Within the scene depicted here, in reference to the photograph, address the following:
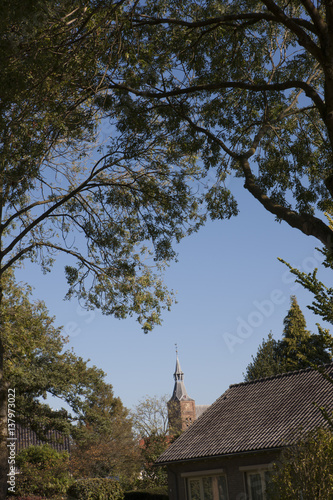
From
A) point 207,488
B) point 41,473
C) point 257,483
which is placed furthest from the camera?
point 41,473

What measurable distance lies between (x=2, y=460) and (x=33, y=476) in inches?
664

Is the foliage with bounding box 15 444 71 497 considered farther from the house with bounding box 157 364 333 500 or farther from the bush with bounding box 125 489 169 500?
the house with bounding box 157 364 333 500

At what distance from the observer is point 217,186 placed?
12.7m

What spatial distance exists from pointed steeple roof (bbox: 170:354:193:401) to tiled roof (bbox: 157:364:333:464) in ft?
249

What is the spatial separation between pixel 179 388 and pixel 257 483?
274ft

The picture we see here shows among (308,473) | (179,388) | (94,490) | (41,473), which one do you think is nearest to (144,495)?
(94,490)

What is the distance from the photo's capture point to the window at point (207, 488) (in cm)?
2289

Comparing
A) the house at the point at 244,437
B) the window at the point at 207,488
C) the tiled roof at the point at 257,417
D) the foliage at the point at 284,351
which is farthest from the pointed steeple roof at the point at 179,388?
the window at the point at 207,488

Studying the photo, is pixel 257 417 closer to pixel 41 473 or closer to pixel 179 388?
pixel 41 473

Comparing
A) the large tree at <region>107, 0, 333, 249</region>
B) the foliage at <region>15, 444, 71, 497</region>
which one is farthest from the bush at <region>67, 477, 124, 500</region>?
the large tree at <region>107, 0, 333, 249</region>

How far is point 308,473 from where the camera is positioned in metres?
8.44

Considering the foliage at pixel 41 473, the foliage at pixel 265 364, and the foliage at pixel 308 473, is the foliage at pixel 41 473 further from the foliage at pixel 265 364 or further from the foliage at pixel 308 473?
the foliage at pixel 308 473

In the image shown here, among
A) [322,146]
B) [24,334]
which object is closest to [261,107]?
[322,146]

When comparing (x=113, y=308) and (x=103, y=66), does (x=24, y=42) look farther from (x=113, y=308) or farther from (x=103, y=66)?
(x=113, y=308)
